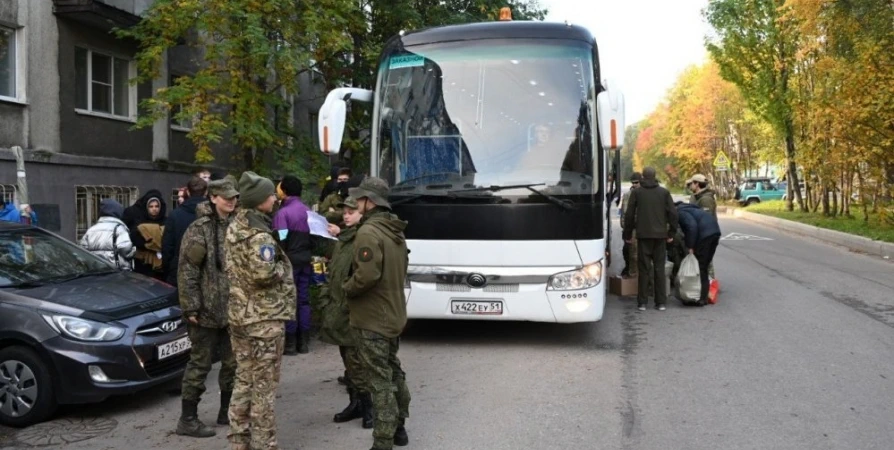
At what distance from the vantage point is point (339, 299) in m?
5.44

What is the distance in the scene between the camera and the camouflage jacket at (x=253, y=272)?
449 centimetres

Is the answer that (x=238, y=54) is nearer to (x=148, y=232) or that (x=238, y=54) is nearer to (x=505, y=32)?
(x=148, y=232)

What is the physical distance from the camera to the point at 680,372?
6848mm

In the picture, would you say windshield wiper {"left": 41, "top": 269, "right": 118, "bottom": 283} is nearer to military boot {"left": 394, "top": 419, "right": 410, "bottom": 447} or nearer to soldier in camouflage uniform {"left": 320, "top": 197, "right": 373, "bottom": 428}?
soldier in camouflage uniform {"left": 320, "top": 197, "right": 373, "bottom": 428}

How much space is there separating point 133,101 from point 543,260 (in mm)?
11249

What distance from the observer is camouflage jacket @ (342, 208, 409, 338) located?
466 centimetres

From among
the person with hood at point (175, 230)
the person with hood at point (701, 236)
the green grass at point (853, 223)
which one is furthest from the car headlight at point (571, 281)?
the green grass at point (853, 223)

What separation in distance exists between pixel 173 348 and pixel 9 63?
30.1 feet

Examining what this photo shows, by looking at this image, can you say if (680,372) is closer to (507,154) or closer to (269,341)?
(507,154)

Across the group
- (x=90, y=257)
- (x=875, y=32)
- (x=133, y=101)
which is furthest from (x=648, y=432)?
(x=875, y=32)

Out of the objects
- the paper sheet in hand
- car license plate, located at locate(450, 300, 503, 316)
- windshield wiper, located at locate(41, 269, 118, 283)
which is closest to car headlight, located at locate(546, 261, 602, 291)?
car license plate, located at locate(450, 300, 503, 316)

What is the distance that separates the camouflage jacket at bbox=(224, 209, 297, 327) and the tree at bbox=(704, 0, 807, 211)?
28929 millimetres

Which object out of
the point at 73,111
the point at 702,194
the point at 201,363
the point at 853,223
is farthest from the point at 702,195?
the point at 853,223

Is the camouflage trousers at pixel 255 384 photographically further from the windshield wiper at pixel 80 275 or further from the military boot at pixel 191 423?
the windshield wiper at pixel 80 275
